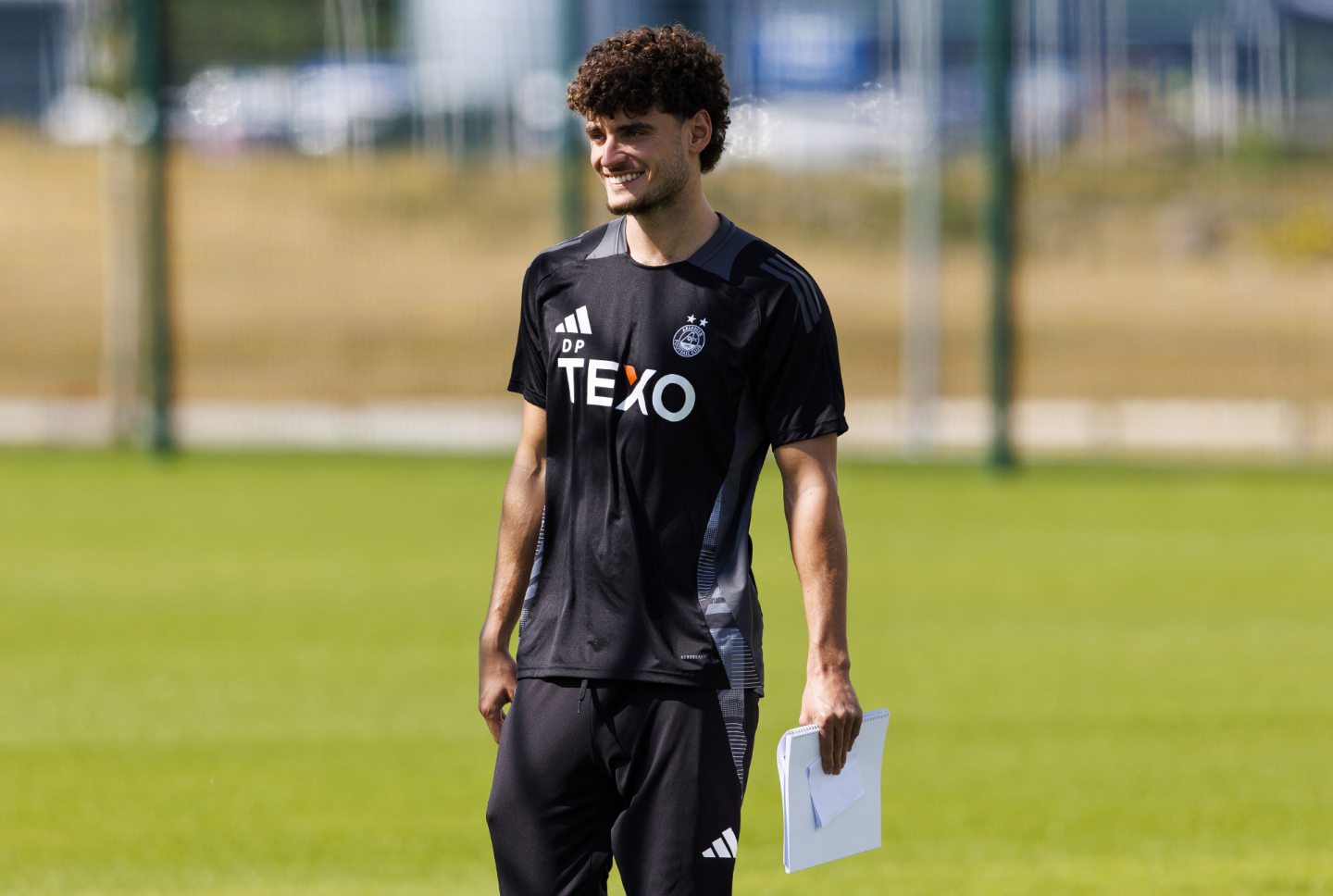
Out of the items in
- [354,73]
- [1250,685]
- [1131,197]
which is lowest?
[1250,685]

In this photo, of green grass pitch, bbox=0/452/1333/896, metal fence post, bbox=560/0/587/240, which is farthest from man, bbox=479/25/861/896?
metal fence post, bbox=560/0/587/240

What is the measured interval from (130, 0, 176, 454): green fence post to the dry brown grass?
2.30 feet

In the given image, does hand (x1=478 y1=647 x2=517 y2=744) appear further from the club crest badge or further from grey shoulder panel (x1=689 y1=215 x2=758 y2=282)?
grey shoulder panel (x1=689 y1=215 x2=758 y2=282)

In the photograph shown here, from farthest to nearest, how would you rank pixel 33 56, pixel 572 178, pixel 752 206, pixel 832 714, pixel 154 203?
pixel 33 56
pixel 752 206
pixel 154 203
pixel 572 178
pixel 832 714

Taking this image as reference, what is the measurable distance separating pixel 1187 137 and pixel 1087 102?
1.12m

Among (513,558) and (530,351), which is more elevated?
(530,351)

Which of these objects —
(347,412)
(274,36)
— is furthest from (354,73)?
(347,412)

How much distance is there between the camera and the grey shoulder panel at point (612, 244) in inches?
146

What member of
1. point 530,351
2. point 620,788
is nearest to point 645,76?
point 530,351

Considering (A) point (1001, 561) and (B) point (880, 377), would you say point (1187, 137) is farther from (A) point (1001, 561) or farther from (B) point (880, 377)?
(A) point (1001, 561)

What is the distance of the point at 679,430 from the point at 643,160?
18.8 inches

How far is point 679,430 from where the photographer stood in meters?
3.61

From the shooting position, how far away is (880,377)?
20.0 m

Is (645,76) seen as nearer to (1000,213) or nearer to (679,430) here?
(679,430)
